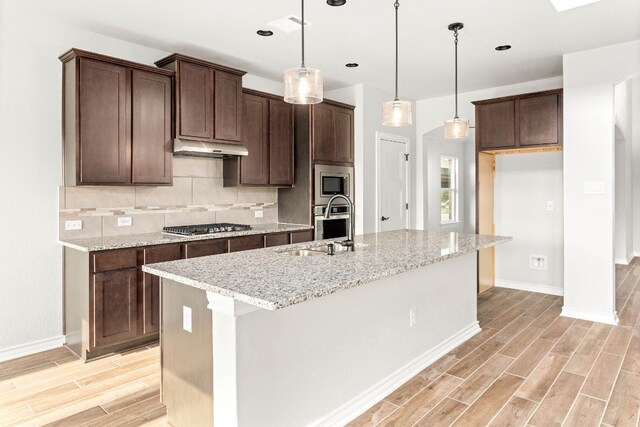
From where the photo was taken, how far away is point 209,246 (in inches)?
145

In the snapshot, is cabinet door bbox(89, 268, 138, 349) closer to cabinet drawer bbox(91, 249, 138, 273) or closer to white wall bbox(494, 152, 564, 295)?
cabinet drawer bbox(91, 249, 138, 273)

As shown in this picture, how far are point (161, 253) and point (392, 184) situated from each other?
3.38 metres

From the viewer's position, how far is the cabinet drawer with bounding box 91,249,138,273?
3.07 meters

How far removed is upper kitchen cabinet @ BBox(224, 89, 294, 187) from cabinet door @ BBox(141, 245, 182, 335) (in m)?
1.22

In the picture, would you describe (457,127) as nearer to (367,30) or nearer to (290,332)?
(367,30)

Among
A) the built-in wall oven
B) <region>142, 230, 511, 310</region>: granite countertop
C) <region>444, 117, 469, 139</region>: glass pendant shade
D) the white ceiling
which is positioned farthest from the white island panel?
the white ceiling

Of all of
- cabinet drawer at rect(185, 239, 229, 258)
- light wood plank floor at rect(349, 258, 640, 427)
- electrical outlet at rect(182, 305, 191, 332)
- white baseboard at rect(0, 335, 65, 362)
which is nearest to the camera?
electrical outlet at rect(182, 305, 191, 332)

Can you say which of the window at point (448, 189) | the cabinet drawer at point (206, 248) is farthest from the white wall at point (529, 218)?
the cabinet drawer at point (206, 248)

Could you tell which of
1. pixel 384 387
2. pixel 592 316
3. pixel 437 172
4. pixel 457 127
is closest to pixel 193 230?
pixel 384 387

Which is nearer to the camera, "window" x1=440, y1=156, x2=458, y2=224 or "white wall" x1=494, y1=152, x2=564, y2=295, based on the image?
"white wall" x1=494, y1=152, x2=564, y2=295

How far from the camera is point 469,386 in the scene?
8.73ft

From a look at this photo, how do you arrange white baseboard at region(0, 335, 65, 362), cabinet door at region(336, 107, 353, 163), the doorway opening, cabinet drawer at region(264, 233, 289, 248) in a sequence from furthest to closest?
1. the doorway opening
2. cabinet door at region(336, 107, 353, 163)
3. cabinet drawer at region(264, 233, 289, 248)
4. white baseboard at region(0, 335, 65, 362)

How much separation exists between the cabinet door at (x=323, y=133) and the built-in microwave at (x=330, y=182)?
0.45 feet

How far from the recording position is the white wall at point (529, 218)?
201 inches
